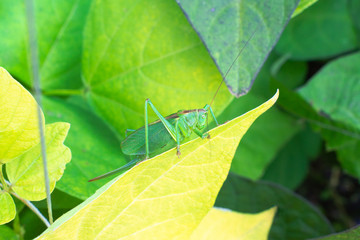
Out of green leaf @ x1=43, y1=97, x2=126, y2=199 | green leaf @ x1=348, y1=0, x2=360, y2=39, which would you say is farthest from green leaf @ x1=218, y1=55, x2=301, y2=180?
green leaf @ x1=43, y1=97, x2=126, y2=199

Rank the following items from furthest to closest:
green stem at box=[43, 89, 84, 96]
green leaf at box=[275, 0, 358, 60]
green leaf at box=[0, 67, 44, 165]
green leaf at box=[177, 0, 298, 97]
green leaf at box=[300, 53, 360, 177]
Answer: green leaf at box=[275, 0, 358, 60], green leaf at box=[300, 53, 360, 177], green stem at box=[43, 89, 84, 96], green leaf at box=[177, 0, 298, 97], green leaf at box=[0, 67, 44, 165]

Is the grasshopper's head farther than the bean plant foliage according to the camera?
Yes

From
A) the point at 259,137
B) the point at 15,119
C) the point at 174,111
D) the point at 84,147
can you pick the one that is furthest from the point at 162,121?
the point at 259,137

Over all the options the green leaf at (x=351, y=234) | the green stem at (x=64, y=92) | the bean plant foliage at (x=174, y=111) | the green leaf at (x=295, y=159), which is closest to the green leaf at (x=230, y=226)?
the bean plant foliage at (x=174, y=111)

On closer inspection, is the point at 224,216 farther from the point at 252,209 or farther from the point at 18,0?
the point at 18,0

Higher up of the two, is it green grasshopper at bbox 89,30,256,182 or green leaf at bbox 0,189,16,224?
green leaf at bbox 0,189,16,224

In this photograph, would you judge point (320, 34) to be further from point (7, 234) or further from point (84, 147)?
point (7, 234)

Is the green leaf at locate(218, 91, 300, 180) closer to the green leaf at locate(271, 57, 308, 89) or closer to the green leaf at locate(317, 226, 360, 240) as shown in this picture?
the green leaf at locate(271, 57, 308, 89)
